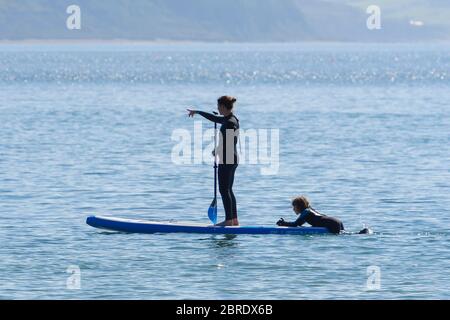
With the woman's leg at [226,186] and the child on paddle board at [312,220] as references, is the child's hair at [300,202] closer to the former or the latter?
the child on paddle board at [312,220]

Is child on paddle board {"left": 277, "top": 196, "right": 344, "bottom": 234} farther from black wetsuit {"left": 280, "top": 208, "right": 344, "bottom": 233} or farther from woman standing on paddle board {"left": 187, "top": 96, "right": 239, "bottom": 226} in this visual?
woman standing on paddle board {"left": 187, "top": 96, "right": 239, "bottom": 226}

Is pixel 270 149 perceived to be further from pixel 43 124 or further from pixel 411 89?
pixel 411 89

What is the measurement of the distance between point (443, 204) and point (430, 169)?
8.73 m

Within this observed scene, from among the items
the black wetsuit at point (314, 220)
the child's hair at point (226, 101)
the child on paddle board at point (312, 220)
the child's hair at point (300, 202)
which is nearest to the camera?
the child's hair at point (226, 101)

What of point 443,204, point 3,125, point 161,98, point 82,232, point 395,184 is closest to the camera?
point 82,232

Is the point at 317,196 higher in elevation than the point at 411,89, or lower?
lower

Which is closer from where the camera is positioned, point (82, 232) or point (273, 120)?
point (82, 232)

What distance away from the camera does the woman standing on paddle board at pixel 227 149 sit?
23672mm

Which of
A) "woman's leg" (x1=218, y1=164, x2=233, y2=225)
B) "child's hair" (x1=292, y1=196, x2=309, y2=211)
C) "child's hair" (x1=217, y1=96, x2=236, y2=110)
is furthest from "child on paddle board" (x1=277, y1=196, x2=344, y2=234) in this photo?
"child's hair" (x1=217, y1=96, x2=236, y2=110)

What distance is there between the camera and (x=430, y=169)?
1548 inches

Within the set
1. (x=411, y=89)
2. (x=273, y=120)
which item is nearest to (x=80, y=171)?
(x=273, y=120)

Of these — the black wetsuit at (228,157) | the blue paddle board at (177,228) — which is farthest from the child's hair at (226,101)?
the blue paddle board at (177,228)

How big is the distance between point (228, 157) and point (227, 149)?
0.19 metres
